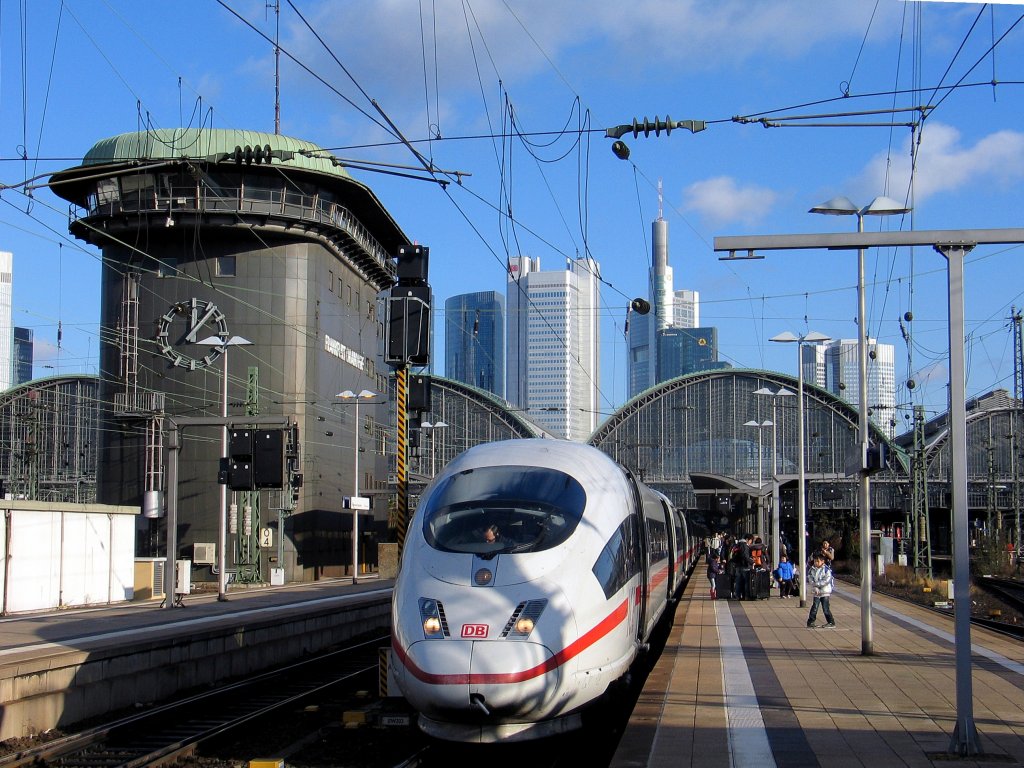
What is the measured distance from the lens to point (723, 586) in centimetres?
3625

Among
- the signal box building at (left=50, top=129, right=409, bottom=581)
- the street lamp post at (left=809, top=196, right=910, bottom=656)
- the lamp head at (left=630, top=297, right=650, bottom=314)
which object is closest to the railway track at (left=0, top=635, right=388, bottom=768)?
the street lamp post at (left=809, top=196, right=910, bottom=656)

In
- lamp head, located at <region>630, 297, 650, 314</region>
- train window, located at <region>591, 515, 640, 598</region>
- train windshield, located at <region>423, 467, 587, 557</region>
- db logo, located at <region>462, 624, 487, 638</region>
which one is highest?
lamp head, located at <region>630, 297, 650, 314</region>

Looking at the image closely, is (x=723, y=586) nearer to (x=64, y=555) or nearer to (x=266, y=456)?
(x=266, y=456)

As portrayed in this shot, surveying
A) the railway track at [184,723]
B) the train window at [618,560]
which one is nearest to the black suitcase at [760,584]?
the railway track at [184,723]

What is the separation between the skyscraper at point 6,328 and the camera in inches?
2986

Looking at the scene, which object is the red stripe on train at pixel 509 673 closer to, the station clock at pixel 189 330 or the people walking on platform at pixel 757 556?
the people walking on platform at pixel 757 556

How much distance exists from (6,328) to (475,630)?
118 meters

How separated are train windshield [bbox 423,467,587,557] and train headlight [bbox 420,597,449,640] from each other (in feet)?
2.49

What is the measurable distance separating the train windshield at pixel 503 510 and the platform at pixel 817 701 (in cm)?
230

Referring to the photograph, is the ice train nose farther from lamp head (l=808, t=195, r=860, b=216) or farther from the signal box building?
the signal box building

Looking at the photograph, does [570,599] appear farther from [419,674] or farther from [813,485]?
[813,485]

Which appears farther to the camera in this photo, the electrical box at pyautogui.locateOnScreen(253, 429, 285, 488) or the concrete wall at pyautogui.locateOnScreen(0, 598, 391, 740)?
the electrical box at pyautogui.locateOnScreen(253, 429, 285, 488)

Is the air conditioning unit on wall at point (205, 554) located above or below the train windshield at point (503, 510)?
below

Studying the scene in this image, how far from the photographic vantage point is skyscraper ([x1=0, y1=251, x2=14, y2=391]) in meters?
75.8
